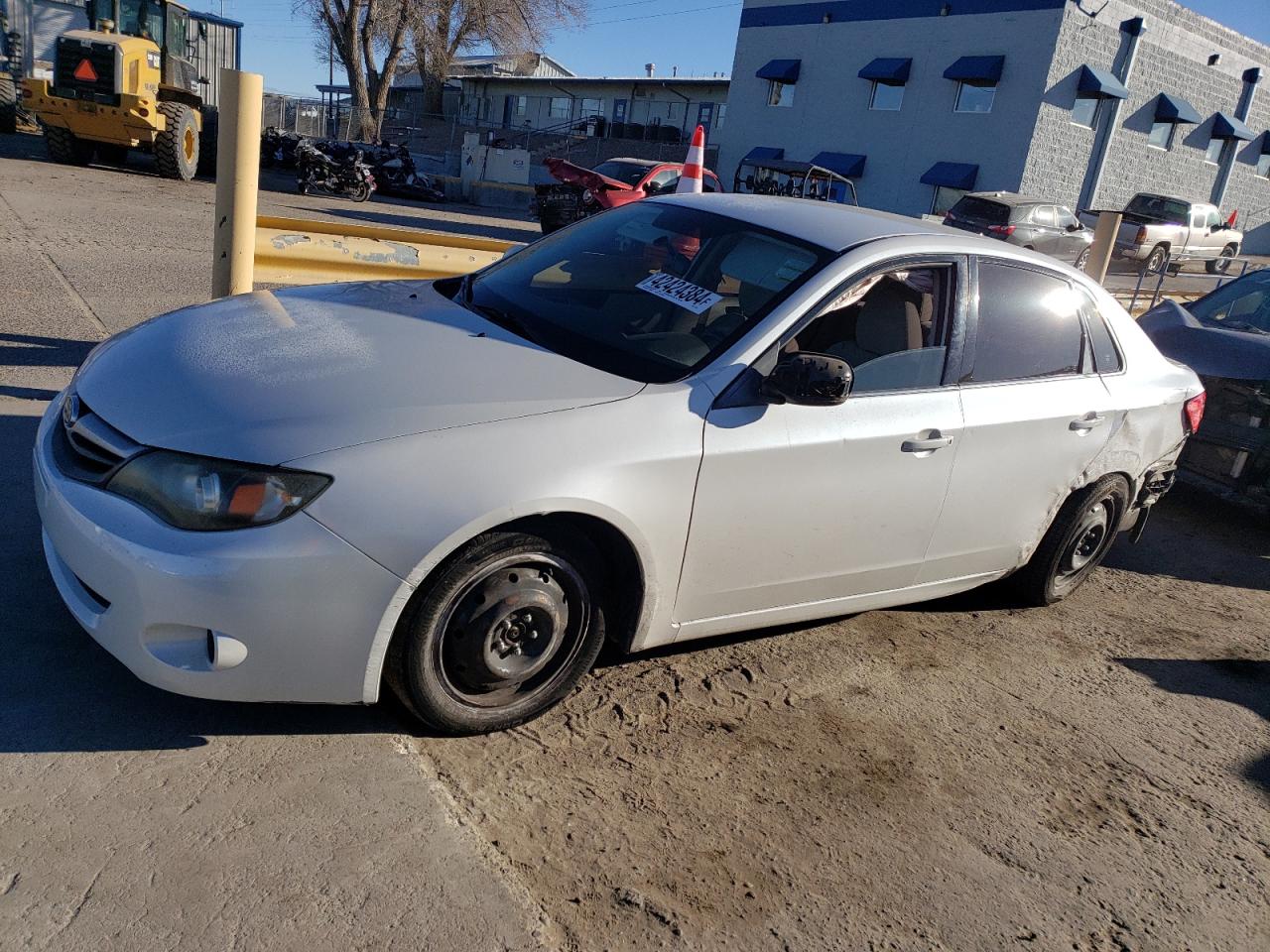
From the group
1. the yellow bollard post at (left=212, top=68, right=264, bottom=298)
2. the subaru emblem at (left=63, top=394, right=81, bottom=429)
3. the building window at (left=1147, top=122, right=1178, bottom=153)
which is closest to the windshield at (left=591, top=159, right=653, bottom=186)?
the yellow bollard post at (left=212, top=68, right=264, bottom=298)

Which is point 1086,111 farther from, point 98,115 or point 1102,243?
point 98,115

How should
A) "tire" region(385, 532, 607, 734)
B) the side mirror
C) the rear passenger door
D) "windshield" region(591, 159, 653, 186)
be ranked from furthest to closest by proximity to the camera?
"windshield" region(591, 159, 653, 186), the rear passenger door, the side mirror, "tire" region(385, 532, 607, 734)

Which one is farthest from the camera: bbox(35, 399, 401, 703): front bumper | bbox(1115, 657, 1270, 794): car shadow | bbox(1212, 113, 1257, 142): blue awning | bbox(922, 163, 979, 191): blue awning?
bbox(1212, 113, 1257, 142): blue awning

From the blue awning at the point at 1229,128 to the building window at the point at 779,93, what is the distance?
534 inches

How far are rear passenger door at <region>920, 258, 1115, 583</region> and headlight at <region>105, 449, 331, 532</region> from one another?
239 centimetres

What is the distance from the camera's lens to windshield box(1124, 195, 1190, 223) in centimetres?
2677

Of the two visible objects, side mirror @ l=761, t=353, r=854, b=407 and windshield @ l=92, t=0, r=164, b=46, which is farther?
windshield @ l=92, t=0, r=164, b=46

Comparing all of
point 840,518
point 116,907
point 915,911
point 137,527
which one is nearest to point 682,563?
point 840,518

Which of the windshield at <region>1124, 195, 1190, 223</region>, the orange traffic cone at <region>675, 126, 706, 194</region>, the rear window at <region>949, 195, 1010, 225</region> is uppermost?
the windshield at <region>1124, 195, 1190, 223</region>

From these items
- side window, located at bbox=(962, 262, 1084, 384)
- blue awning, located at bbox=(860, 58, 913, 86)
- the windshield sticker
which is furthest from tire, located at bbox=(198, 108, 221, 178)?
side window, located at bbox=(962, 262, 1084, 384)

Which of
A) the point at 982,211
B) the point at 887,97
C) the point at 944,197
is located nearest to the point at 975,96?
the point at 944,197

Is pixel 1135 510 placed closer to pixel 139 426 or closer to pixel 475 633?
pixel 475 633

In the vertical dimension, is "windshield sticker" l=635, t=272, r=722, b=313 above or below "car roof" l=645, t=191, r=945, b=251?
below

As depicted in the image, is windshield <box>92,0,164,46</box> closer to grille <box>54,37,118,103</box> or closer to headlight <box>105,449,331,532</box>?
grille <box>54,37,118,103</box>
